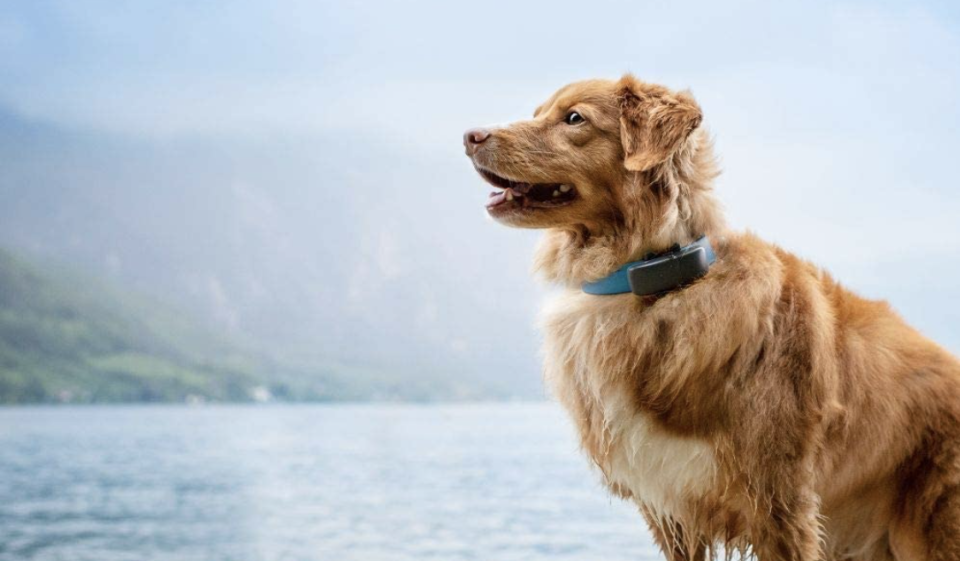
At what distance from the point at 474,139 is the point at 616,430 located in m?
1.32

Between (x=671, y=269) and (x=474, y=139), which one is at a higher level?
(x=474, y=139)

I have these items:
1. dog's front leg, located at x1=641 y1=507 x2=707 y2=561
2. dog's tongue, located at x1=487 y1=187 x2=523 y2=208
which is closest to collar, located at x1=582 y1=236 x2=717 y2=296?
dog's tongue, located at x1=487 y1=187 x2=523 y2=208

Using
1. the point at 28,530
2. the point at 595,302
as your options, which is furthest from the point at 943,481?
the point at 28,530

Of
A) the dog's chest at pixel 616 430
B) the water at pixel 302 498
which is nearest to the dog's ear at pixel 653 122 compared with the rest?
the dog's chest at pixel 616 430

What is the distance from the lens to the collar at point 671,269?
12.6 ft

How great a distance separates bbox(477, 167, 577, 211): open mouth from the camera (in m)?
4.09

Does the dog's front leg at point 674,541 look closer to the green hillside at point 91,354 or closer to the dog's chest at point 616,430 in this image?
the dog's chest at point 616,430

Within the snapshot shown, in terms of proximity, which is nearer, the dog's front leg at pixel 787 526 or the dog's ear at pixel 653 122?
the dog's front leg at pixel 787 526

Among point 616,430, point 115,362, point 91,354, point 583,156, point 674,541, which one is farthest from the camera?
point 115,362

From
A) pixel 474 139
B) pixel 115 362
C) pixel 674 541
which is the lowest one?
pixel 115 362

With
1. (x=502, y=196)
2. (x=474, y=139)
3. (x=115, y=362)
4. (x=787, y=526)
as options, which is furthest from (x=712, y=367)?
(x=115, y=362)

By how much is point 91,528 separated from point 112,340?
135014 millimetres

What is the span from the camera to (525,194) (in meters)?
4.18

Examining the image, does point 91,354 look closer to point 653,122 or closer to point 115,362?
point 115,362
